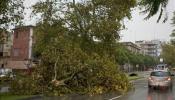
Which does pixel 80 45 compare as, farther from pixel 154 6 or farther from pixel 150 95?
pixel 154 6

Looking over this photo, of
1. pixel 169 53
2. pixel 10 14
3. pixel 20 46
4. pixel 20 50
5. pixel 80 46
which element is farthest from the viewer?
pixel 169 53

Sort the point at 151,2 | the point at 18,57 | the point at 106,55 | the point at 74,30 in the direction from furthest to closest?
the point at 18,57
the point at 74,30
the point at 106,55
the point at 151,2

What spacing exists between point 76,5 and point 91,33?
111 inches

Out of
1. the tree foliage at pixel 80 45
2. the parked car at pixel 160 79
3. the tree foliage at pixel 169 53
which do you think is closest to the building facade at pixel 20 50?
the tree foliage at pixel 80 45

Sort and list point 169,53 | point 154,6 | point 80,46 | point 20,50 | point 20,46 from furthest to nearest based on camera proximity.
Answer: point 169,53, point 20,50, point 20,46, point 80,46, point 154,6

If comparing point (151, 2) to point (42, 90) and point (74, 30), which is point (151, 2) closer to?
point (42, 90)

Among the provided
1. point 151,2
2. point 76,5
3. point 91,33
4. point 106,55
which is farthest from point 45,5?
point 151,2

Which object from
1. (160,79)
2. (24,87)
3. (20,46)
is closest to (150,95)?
(160,79)

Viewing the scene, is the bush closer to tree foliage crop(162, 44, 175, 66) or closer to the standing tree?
the standing tree

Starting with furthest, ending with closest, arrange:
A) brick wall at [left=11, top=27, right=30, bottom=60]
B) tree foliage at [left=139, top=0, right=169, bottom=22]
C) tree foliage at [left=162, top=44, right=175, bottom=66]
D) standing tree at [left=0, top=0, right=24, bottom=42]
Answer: tree foliage at [left=162, top=44, right=175, bottom=66] < brick wall at [left=11, top=27, right=30, bottom=60] < standing tree at [left=0, top=0, right=24, bottom=42] < tree foliage at [left=139, top=0, right=169, bottom=22]

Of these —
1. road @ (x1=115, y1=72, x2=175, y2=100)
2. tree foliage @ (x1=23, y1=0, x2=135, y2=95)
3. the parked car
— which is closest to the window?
tree foliage @ (x1=23, y1=0, x2=135, y2=95)

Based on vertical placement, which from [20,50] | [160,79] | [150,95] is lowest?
[150,95]

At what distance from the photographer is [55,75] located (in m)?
A: 27.0

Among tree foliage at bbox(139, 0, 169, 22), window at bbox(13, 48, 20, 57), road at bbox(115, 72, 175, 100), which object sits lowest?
road at bbox(115, 72, 175, 100)
